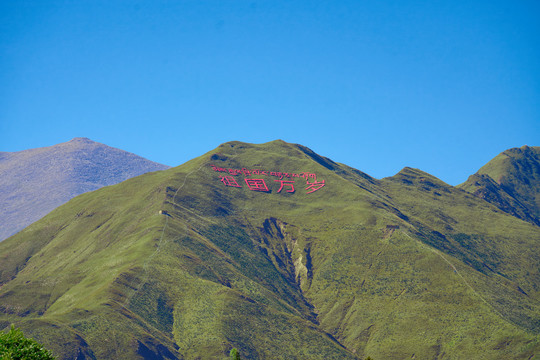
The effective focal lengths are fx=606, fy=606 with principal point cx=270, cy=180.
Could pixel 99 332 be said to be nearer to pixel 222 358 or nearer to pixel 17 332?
pixel 222 358

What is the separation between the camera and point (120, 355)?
183625 millimetres

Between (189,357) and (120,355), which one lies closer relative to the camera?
(120,355)

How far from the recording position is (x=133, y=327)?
198 m

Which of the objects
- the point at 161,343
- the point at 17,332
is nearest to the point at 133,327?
the point at 161,343

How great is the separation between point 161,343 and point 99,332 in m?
20.7

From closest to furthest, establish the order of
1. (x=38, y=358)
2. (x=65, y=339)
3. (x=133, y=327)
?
(x=38, y=358)
(x=65, y=339)
(x=133, y=327)

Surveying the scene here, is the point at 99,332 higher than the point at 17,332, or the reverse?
the point at 17,332

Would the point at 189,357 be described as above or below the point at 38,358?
below

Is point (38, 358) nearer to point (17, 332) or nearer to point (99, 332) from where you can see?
point (17, 332)

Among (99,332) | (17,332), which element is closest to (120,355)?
(99,332)

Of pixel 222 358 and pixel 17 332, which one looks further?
pixel 222 358

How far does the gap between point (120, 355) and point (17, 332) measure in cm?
11572

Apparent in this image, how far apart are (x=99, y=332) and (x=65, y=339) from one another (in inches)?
476

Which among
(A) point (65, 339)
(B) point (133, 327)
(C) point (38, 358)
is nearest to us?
(C) point (38, 358)
